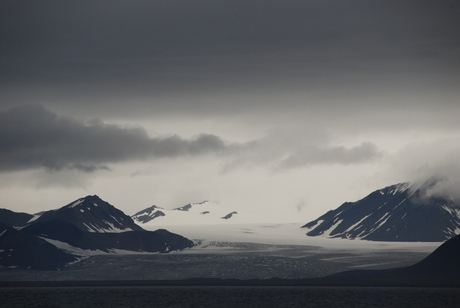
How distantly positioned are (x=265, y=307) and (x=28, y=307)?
1837 inches

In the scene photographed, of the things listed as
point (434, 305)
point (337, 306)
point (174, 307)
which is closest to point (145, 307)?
point (174, 307)

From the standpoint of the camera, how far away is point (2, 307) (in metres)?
197

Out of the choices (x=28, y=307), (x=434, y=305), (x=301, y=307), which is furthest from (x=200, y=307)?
(x=434, y=305)

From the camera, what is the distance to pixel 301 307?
196000 millimetres

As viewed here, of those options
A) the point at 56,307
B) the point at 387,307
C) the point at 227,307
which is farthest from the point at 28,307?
the point at 387,307

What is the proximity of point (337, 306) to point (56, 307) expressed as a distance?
55715 mm

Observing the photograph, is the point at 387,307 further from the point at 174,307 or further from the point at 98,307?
the point at 98,307

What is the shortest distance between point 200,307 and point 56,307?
1119 inches

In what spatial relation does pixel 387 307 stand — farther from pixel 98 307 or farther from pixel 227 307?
pixel 98 307

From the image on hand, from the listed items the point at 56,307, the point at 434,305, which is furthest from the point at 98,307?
the point at 434,305

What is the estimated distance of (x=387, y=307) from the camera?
196000 mm

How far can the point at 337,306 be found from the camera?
651 feet

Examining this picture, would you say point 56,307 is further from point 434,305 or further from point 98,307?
point 434,305

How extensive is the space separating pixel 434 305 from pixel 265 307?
33.5m
